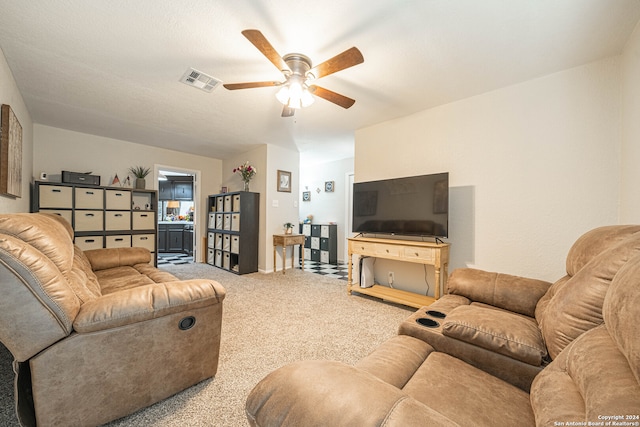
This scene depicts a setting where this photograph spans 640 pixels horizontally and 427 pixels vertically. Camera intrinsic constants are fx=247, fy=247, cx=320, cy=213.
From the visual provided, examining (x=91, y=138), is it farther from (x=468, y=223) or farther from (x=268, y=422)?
(x=468, y=223)

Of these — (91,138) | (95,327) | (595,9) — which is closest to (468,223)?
(595,9)

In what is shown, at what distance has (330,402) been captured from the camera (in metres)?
0.56

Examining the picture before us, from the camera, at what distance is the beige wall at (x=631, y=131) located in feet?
5.64

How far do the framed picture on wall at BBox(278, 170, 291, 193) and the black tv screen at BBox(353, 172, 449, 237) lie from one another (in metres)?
1.82

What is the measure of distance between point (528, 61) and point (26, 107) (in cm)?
544

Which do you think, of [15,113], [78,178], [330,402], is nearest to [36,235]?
[330,402]

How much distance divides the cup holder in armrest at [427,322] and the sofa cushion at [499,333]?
0.11 metres

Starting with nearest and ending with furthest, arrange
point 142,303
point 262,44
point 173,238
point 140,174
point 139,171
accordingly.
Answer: point 142,303 → point 262,44 → point 140,174 → point 139,171 → point 173,238

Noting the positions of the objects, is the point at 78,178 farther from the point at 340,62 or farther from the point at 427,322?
the point at 427,322

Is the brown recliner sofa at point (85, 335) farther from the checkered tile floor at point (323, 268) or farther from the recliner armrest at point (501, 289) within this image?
the checkered tile floor at point (323, 268)

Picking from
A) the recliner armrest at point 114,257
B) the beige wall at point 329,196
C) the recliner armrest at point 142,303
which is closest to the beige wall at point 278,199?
the beige wall at point 329,196

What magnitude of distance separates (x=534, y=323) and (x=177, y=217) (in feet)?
28.0

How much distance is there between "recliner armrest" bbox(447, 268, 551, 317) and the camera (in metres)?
1.59

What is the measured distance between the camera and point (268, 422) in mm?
591
